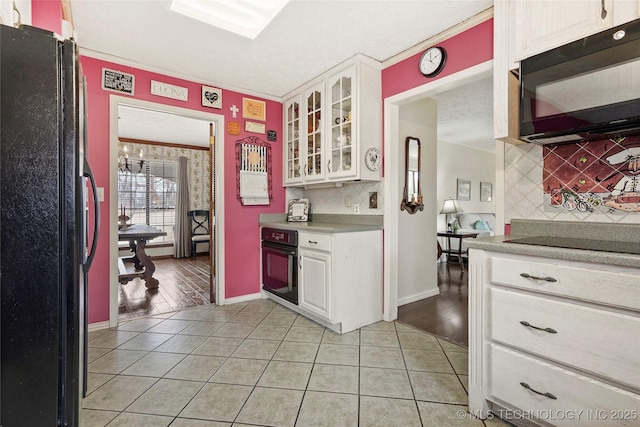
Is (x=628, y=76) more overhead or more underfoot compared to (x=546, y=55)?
more underfoot

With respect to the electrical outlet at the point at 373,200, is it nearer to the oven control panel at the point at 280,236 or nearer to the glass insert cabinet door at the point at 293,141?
the oven control panel at the point at 280,236

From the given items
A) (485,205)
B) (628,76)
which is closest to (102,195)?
(628,76)

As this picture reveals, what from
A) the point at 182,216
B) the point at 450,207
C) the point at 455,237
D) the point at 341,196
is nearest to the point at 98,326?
the point at 341,196

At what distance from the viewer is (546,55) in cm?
142

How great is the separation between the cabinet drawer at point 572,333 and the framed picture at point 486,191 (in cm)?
579

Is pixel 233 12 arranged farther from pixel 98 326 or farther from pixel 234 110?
pixel 98 326

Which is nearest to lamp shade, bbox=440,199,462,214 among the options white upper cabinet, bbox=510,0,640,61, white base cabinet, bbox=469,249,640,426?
white upper cabinet, bbox=510,0,640,61

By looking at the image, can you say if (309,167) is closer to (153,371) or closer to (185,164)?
(153,371)

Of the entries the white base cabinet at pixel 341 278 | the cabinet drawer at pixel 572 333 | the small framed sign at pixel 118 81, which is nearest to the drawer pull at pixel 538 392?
the cabinet drawer at pixel 572 333

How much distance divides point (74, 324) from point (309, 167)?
2514 mm

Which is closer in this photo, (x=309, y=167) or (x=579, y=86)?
(x=579, y=86)

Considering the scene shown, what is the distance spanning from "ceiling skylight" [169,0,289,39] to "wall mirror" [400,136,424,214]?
6.12 feet

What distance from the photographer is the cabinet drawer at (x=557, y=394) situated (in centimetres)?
107

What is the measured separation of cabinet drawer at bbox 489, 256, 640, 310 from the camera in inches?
41.4
